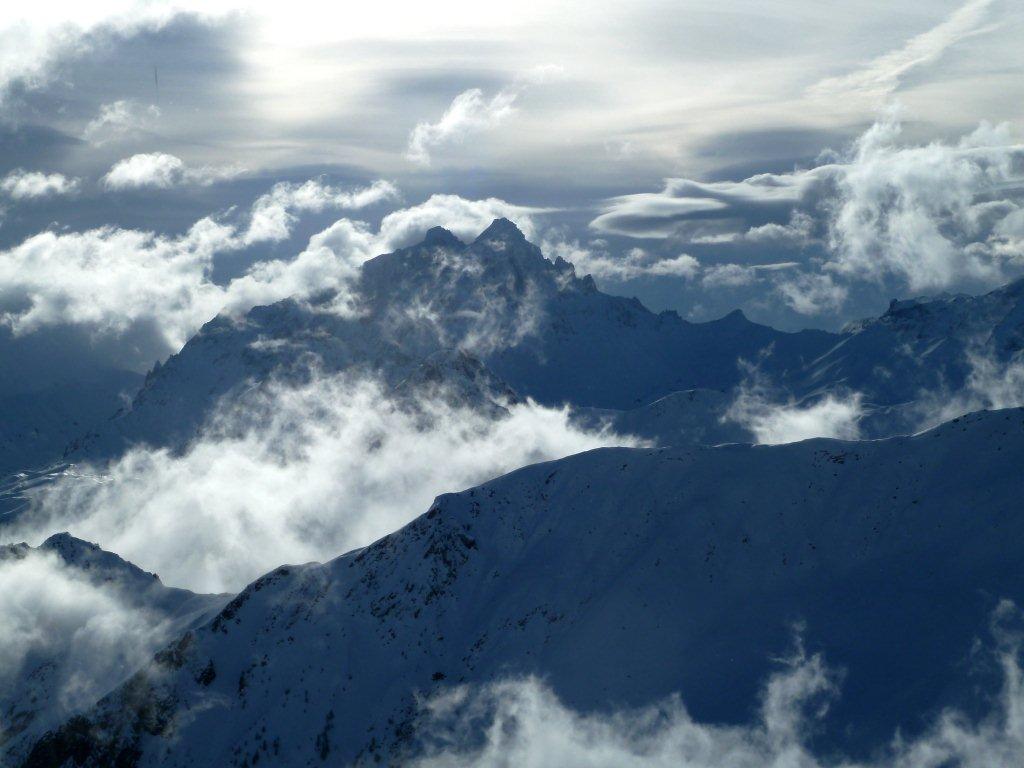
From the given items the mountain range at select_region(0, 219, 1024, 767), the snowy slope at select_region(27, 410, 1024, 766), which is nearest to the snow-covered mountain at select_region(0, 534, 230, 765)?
the mountain range at select_region(0, 219, 1024, 767)

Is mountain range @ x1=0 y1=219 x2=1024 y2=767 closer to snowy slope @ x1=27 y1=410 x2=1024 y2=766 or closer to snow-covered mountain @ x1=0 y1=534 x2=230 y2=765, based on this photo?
snowy slope @ x1=27 y1=410 x2=1024 y2=766

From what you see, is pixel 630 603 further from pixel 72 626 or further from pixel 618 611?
pixel 72 626

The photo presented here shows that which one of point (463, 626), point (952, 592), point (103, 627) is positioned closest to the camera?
point (952, 592)

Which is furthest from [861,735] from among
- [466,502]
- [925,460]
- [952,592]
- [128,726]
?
[128,726]

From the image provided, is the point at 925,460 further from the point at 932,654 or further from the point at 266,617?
the point at 266,617

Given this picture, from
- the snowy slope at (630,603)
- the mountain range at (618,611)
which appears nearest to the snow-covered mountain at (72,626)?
the mountain range at (618,611)

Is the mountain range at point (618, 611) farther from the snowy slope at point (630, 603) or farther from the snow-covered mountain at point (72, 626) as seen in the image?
the snow-covered mountain at point (72, 626)

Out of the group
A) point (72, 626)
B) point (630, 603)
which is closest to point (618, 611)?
point (630, 603)
